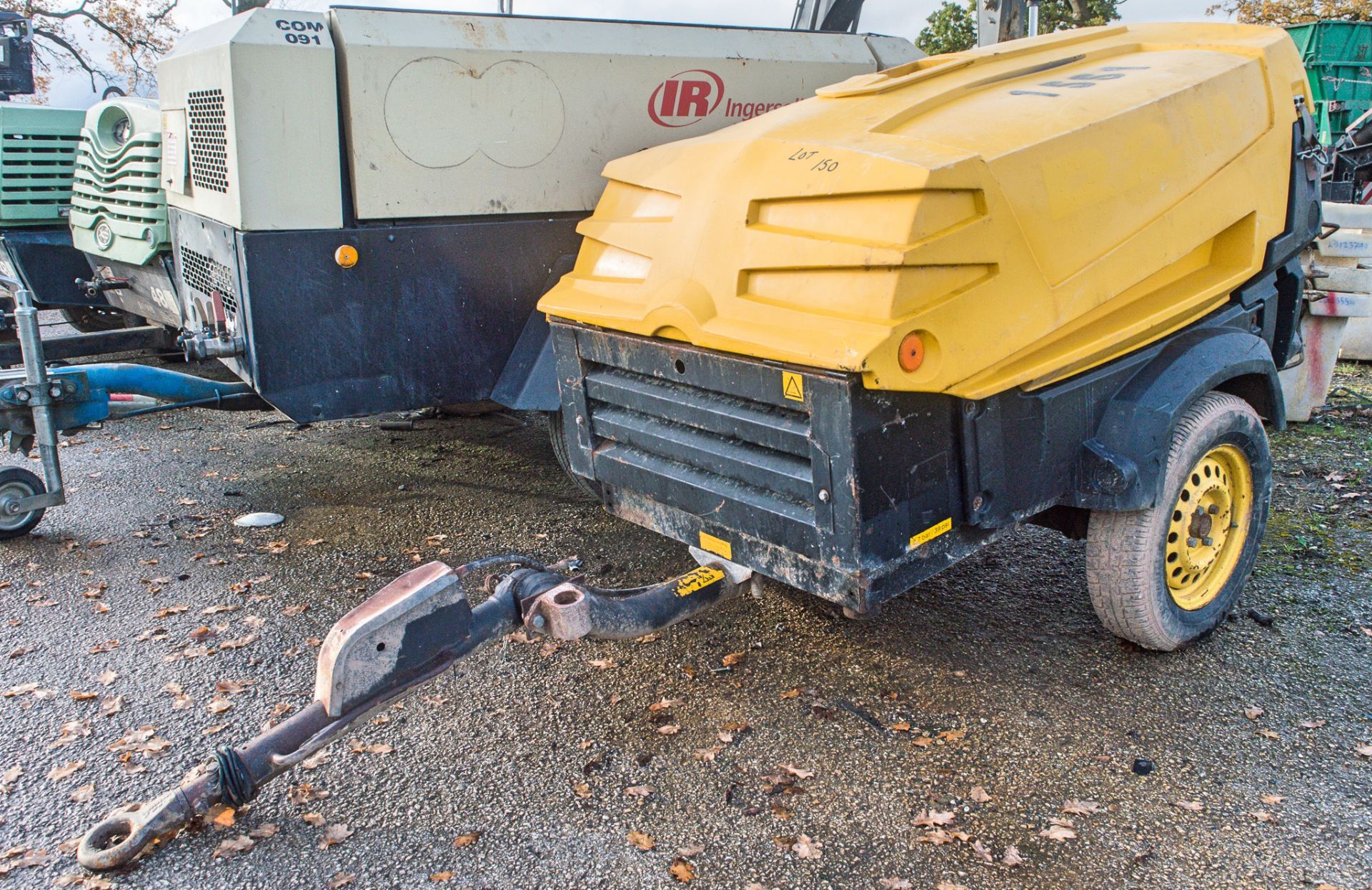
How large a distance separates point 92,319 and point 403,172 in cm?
451

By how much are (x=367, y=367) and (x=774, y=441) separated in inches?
79.1

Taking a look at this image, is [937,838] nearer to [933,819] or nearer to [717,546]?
[933,819]

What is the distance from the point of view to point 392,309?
165 inches

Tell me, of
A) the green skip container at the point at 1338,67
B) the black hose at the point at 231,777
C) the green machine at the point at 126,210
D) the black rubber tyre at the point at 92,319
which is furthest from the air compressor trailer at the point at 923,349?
the green skip container at the point at 1338,67

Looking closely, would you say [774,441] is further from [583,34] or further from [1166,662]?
[583,34]

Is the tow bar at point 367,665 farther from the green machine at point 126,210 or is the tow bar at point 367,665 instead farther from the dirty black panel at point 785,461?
the green machine at point 126,210

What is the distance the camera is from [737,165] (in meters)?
3.11

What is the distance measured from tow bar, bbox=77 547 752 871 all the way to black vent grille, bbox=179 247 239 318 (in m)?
1.93

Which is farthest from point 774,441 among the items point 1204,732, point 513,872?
point 1204,732

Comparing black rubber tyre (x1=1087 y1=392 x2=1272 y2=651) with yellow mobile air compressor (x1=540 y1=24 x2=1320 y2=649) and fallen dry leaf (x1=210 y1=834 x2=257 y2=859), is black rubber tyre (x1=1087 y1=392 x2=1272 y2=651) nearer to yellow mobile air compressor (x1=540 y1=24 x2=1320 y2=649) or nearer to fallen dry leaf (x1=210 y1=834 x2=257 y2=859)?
yellow mobile air compressor (x1=540 y1=24 x2=1320 y2=649)

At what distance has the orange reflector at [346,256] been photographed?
13.2ft

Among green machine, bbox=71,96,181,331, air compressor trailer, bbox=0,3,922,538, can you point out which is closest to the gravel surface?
air compressor trailer, bbox=0,3,922,538

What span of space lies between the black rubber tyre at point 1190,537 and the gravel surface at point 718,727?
0.17m

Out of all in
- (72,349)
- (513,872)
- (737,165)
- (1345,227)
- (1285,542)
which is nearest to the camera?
(513,872)
